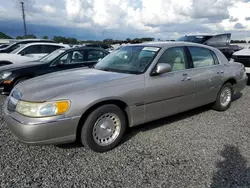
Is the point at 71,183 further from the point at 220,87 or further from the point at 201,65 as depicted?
the point at 220,87

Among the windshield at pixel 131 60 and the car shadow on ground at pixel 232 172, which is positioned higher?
the windshield at pixel 131 60

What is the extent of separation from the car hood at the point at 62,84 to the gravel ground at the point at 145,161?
0.87 meters

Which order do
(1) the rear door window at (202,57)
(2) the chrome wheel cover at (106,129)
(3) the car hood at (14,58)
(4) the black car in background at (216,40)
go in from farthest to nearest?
(4) the black car in background at (216,40)
(3) the car hood at (14,58)
(1) the rear door window at (202,57)
(2) the chrome wheel cover at (106,129)

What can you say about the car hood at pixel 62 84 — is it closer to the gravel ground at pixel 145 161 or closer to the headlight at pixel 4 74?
the gravel ground at pixel 145 161

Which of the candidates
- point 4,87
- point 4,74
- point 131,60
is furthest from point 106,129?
point 4,74

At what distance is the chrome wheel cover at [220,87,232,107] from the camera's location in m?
5.01

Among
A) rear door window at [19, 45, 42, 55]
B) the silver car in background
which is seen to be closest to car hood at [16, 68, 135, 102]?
the silver car in background

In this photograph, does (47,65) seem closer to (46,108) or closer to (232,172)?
(46,108)

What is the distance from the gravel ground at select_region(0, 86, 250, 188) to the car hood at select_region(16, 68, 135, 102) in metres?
0.87

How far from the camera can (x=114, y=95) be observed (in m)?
3.12

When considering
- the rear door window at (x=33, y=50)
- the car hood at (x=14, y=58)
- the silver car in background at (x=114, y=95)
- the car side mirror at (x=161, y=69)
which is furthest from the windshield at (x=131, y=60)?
the rear door window at (x=33, y=50)

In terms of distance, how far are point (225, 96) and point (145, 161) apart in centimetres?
305

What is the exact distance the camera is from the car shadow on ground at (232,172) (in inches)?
98.7

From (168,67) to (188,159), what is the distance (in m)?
1.43
